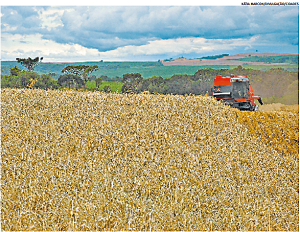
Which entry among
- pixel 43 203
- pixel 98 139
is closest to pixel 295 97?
pixel 98 139

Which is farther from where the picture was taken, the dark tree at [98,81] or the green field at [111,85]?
the dark tree at [98,81]

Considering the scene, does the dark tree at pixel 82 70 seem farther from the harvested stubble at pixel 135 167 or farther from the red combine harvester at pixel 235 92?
the red combine harvester at pixel 235 92

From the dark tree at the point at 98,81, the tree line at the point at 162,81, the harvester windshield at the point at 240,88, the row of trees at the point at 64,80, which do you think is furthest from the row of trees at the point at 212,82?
the row of trees at the point at 64,80

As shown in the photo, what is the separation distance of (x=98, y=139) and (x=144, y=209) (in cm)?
218

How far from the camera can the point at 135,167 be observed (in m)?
5.58

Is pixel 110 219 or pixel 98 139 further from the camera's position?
pixel 98 139

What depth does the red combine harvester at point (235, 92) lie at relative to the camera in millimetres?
9000

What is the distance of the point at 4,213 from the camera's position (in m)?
4.83

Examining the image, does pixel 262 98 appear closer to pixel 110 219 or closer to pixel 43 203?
pixel 110 219

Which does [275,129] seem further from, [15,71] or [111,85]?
[15,71]

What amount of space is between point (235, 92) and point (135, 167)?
513 cm

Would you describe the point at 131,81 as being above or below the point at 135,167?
above

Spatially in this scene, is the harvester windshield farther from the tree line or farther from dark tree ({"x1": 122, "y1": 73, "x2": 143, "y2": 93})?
dark tree ({"x1": 122, "y1": 73, "x2": 143, "y2": 93})

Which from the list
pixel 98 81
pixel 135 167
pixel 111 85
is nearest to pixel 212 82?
pixel 111 85
